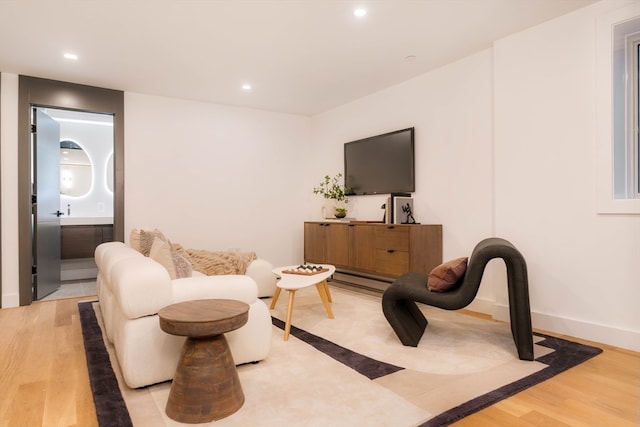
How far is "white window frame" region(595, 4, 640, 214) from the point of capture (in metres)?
2.60

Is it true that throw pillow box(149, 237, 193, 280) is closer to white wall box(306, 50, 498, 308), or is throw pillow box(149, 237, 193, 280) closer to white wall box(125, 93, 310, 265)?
white wall box(125, 93, 310, 265)

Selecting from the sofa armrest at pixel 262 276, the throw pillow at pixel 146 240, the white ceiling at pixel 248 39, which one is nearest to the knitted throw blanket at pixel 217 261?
the sofa armrest at pixel 262 276

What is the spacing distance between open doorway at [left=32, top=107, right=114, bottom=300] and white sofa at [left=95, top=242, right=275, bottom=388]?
2.89 m

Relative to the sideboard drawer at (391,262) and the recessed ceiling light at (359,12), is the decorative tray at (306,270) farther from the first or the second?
the recessed ceiling light at (359,12)

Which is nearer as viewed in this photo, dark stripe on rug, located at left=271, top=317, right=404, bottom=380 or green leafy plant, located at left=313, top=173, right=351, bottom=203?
dark stripe on rug, located at left=271, top=317, right=404, bottom=380

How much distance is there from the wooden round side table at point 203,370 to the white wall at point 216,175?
10.8 ft

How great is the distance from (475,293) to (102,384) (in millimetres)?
2230

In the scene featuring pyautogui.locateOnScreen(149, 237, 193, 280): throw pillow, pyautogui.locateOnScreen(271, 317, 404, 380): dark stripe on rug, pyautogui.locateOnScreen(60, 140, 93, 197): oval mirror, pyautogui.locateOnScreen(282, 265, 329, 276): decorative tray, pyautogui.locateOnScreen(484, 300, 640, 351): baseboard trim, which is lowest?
pyautogui.locateOnScreen(271, 317, 404, 380): dark stripe on rug

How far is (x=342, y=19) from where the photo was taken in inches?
113

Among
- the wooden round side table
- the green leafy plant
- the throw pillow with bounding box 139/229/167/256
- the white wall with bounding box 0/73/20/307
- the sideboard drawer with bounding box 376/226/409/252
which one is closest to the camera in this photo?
the wooden round side table

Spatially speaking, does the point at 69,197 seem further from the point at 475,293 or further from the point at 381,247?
the point at 475,293

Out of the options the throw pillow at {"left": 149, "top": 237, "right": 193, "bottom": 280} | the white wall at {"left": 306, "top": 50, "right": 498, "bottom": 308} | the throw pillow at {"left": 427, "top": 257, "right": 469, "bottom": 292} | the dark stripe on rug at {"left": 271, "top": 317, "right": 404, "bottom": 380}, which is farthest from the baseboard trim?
the throw pillow at {"left": 149, "top": 237, "right": 193, "bottom": 280}

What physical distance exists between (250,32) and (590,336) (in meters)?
3.52

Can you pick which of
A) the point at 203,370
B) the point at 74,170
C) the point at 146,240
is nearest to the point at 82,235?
the point at 74,170
